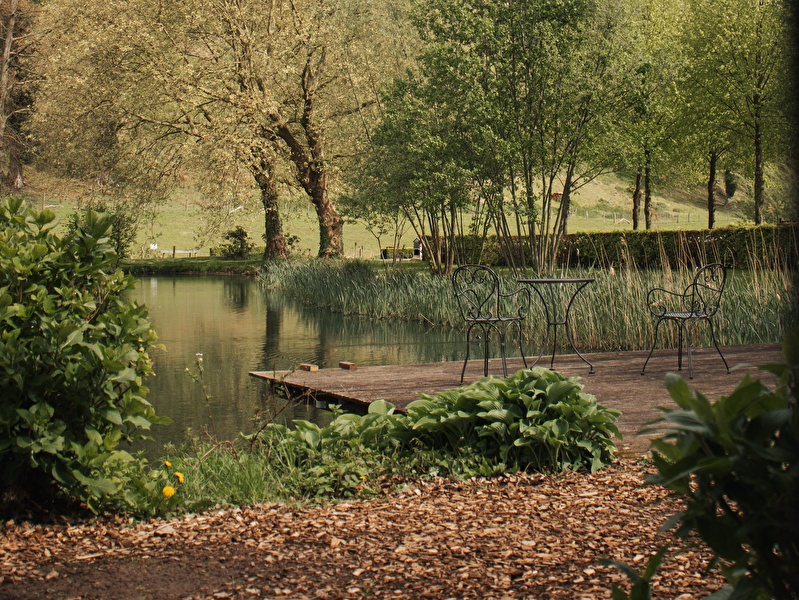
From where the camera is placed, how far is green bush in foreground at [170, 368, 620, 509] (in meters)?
4.79

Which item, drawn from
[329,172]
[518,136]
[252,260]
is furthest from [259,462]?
[252,260]

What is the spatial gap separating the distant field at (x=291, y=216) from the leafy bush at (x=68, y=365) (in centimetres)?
1754

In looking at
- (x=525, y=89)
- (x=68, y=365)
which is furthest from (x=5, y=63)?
(x=68, y=365)

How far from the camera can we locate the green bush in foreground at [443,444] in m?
→ 4.79

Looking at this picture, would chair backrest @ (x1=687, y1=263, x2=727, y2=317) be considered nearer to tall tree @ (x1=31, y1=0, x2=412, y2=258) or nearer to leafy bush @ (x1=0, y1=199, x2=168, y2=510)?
leafy bush @ (x1=0, y1=199, x2=168, y2=510)

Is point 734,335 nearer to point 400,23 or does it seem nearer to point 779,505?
point 779,505

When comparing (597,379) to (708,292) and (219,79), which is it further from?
(219,79)

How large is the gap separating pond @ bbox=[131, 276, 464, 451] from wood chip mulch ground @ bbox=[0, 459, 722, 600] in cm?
111

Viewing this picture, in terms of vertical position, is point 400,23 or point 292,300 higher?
point 400,23

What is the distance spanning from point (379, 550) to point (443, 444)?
1.76 meters

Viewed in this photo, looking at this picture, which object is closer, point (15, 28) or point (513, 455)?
point (513, 455)

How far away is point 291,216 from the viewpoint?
53719 mm

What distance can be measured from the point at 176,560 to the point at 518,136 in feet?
45.4

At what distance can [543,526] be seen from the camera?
13.1 feet
